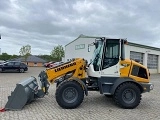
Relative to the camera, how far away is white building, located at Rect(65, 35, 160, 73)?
101 ft

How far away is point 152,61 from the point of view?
35.6m

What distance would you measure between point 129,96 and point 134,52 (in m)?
24.0

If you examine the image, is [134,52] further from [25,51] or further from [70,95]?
[25,51]

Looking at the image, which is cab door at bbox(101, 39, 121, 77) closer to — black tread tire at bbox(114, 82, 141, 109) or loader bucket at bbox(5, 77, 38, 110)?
black tread tire at bbox(114, 82, 141, 109)

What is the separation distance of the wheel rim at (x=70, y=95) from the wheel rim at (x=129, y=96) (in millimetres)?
1805

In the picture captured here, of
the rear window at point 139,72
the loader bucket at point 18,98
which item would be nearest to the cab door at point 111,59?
the rear window at point 139,72

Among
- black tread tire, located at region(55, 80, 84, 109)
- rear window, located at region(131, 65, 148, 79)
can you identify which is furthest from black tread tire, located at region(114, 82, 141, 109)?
black tread tire, located at region(55, 80, 84, 109)

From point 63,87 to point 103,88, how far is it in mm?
1577

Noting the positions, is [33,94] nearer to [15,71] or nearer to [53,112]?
[53,112]

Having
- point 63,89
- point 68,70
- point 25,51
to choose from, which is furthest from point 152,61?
point 25,51

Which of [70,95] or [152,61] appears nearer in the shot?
[70,95]

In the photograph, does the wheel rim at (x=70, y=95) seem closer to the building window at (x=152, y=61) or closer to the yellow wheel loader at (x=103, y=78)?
the yellow wheel loader at (x=103, y=78)

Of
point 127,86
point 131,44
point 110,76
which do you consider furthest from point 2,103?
point 131,44

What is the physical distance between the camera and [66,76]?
8.57 metres
